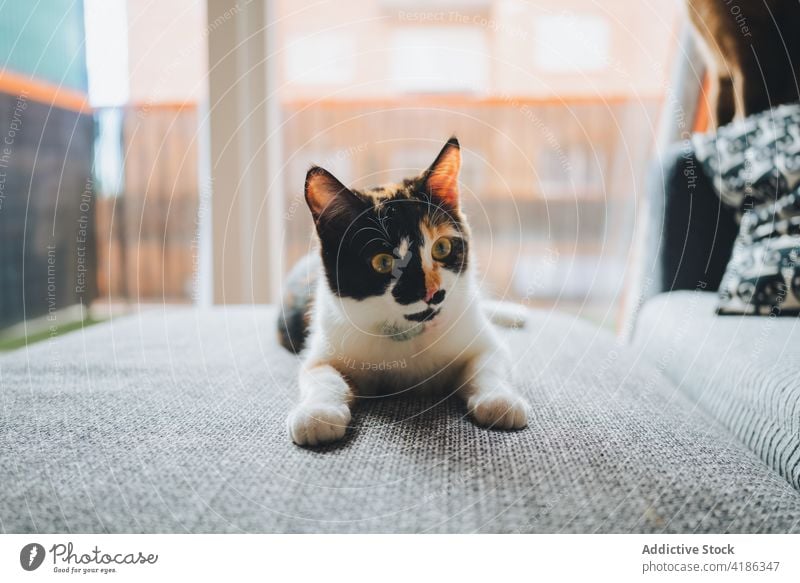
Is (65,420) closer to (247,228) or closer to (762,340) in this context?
(762,340)

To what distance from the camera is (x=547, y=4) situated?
1761mm

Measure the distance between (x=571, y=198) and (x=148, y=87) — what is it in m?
1.39

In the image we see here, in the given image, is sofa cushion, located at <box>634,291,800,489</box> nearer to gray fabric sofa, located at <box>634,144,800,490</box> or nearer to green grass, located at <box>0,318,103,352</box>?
gray fabric sofa, located at <box>634,144,800,490</box>

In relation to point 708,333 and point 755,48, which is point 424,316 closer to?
point 708,333

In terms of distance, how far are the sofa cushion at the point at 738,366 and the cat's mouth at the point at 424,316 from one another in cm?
46

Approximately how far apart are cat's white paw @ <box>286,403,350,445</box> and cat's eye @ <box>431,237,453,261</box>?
0.29m

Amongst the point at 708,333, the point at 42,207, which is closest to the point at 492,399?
the point at 708,333

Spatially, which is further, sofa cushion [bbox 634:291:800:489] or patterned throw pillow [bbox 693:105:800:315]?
patterned throw pillow [bbox 693:105:800:315]

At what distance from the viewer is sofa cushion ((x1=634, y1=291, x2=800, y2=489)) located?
0.71 meters

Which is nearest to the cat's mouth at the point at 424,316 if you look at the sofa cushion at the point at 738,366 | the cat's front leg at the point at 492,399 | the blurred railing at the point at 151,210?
the cat's front leg at the point at 492,399

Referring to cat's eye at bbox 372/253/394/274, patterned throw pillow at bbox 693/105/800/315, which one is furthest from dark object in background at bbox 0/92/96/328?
patterned throw pillow at bbox 693/105/800/315

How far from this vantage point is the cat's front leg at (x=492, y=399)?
2.44 ft
